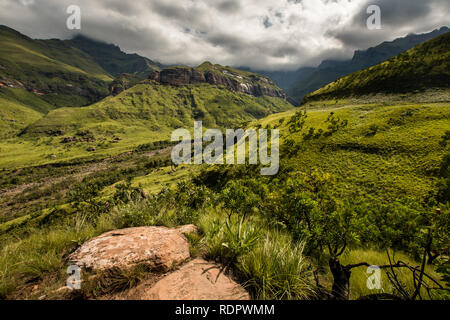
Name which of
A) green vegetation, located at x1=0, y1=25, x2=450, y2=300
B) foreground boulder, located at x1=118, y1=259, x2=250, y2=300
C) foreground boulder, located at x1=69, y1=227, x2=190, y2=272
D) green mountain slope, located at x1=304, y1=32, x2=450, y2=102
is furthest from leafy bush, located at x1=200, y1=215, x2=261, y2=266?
green mountain slope, located at x1=304, y1=32, x2=450, y2=102

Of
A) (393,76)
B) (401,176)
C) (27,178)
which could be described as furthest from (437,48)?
(27,178)

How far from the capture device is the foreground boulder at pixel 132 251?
3730 mm

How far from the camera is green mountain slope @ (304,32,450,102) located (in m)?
34.8

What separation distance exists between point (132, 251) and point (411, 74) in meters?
58.8

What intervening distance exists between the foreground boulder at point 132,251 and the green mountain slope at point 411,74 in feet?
172

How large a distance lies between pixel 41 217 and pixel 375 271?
289 feet

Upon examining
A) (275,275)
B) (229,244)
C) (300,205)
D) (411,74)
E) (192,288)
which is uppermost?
(411,74)

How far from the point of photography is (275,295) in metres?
3.08

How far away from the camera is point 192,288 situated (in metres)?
3.27

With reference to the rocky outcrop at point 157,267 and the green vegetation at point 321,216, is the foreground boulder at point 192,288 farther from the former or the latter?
the green vegetation at point 321,216

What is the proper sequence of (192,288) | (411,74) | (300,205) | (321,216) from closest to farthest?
(192,288), (321,216), (300,205), (411,74)

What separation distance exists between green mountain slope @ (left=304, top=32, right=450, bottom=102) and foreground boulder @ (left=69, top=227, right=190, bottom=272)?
52439 millimetres

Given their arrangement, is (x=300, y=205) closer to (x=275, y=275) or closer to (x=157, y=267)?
(x=275, y=275)

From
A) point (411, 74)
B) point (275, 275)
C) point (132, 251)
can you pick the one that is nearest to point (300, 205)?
point (275, 275)
